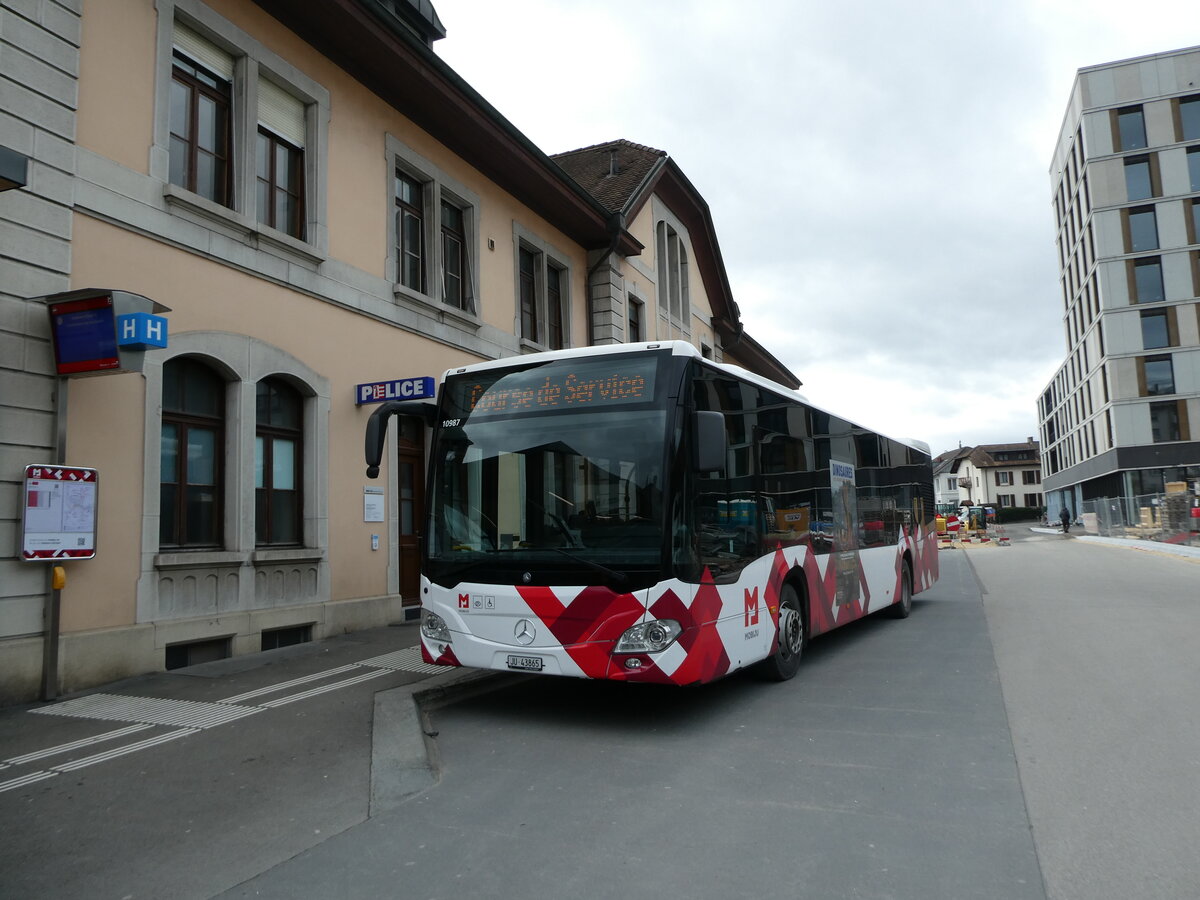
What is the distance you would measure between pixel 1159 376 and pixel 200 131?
56204 mm

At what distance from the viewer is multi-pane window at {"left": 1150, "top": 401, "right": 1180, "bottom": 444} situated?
52031mm

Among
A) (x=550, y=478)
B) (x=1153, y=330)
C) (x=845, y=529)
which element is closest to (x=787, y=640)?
(x=845, y=529)

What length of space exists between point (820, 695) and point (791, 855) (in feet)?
12.5

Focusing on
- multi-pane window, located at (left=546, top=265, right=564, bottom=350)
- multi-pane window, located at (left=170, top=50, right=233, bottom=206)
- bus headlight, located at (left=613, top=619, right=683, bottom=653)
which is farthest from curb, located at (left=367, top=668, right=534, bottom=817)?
multi-pane window, located at (left=546, top=265, right=564, bottom=350)

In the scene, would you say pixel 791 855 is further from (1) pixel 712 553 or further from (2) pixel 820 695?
(2) pixel 820 695

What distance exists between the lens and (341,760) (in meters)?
5.85

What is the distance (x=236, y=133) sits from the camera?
35.0ft

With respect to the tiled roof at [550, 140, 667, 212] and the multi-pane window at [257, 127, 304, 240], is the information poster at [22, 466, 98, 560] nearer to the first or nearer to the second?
the multi-pane window at [257, 127, 304, 240]

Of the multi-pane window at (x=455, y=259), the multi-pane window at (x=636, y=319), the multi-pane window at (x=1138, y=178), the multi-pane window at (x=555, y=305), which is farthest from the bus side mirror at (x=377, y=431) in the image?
the multi-pane window at (x=1138, y=178)

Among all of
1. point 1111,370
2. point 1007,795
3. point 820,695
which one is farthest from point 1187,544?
point 1007,795

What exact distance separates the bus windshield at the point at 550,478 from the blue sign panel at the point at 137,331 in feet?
8.71

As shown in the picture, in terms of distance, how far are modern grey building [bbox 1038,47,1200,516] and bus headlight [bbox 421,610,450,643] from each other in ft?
182

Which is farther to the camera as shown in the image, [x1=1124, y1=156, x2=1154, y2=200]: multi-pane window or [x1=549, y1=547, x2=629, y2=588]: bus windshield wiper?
[x1=1124, y1=156, x2=1154, y2=200]: multi-pane window

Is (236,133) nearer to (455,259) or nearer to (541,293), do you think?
(455,259)
